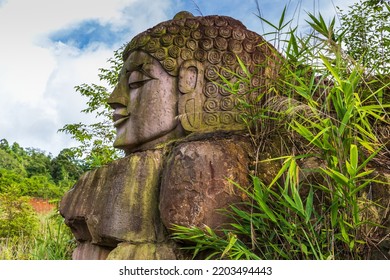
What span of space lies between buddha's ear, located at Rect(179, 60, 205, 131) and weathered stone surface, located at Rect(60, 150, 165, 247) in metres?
0.31

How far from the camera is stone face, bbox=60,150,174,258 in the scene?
119 inches

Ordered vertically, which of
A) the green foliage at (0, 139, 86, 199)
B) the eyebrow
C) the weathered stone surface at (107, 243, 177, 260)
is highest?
the green foliage at (0, 139, 86, 199)

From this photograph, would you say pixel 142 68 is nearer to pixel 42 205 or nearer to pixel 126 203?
pixel 126 203

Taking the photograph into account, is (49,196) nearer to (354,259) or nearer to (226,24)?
(226,24)

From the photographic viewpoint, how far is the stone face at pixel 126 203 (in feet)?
9.88

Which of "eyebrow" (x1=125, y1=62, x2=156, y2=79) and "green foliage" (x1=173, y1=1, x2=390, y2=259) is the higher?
"eyebrow" (x1=125, y1=62, x2=156, y2=79)

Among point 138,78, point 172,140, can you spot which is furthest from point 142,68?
point 172,140

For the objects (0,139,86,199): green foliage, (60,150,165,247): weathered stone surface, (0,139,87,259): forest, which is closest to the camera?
(60,150,165,247): weathered stone surface

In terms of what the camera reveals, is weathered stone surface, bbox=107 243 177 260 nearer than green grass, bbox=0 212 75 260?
Yes

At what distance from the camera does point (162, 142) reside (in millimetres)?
3350

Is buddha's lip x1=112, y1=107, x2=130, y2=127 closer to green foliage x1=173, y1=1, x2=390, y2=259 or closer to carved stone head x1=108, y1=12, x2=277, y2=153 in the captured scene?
carved stone head x1=108, y1=12, x2=277, y2=153

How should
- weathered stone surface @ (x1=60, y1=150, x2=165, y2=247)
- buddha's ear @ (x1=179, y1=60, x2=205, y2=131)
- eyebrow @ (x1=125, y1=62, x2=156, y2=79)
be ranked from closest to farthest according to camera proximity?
weathered stone surface @ (x1=60, y1=150, x2=165, y2=247), buddha's ear @ (x1=179, y1=60, x2=205, y2=131), eyebrow @ (x1=125, y1=62, x2=156, y2=79)

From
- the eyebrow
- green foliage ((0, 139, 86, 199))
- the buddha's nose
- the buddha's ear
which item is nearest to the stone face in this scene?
the buddha's ear

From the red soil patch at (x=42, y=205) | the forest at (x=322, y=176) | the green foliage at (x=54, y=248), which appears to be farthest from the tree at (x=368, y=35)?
the red soil patch at (x=42, y=205)
